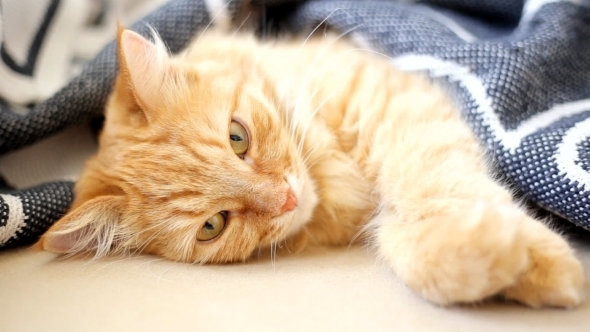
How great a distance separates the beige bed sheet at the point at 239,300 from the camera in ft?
2.85

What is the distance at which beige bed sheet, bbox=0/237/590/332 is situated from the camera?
2.85ft

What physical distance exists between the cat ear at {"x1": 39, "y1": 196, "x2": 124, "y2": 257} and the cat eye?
11.2 inches

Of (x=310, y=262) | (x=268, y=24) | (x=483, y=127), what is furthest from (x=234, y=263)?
(x=268, y=24)

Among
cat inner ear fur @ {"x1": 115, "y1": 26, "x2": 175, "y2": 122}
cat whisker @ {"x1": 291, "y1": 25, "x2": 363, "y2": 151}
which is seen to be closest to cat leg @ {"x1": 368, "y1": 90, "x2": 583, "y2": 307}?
cat whisker @ {"x1": 291, "y1": 25, "x2": 363, "y2": 151}

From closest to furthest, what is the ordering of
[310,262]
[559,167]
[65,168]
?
[559,167] → [310,262] → [65,168]

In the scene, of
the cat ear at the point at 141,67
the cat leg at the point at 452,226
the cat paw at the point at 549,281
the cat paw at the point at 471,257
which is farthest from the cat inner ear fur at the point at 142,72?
the cat paw at the point at 549,281

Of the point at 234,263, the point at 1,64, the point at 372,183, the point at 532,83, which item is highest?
the point at 532,83

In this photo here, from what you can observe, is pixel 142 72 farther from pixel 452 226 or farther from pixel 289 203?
pixel 452 226

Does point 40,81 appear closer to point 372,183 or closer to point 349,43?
point 349,43

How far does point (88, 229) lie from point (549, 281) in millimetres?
931

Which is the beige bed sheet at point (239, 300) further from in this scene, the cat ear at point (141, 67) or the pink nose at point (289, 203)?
the cat ear at point (141, 67)

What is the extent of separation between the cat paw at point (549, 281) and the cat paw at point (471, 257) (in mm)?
42

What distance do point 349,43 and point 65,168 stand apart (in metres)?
0.94

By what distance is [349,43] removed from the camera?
1.50m
